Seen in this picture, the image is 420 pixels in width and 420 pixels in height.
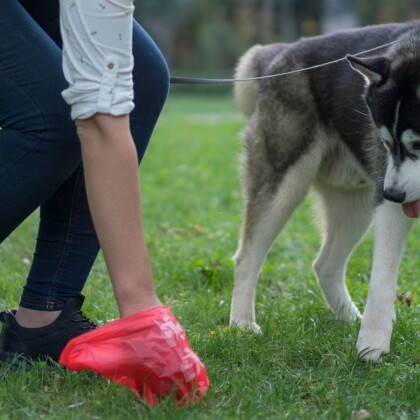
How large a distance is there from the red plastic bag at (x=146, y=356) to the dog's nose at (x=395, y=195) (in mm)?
1148

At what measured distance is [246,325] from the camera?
3.60m

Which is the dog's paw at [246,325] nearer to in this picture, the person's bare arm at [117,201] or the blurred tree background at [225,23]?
the person's bare arm at [117,201]

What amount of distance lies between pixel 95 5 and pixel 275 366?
142cm

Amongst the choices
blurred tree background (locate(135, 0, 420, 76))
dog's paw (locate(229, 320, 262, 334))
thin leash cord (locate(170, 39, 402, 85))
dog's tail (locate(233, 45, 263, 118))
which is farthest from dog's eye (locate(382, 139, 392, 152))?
blurred tree background (locate(135, 0, 420, 76))

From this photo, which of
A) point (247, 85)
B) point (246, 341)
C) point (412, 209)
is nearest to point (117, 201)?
point (246, 341)

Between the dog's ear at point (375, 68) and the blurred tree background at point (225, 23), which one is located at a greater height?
the dog's ear at point (375, 68)

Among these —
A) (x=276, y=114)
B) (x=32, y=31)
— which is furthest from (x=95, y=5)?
(x=276, y=114)

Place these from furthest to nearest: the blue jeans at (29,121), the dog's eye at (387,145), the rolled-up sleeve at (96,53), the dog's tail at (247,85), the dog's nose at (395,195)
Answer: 1. the dog's tail at (247,85)
2. the dog's eye at (387,145)
3. the dog's nose at (395,195)
4. the blue jeans at (29,121)
5. the rolled-up sleeve at (96,53)

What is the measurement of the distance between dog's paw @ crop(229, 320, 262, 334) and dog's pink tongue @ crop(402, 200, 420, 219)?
30.3 inches

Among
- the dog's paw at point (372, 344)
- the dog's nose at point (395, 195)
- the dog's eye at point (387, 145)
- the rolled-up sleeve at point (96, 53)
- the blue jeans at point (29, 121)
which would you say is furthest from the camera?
the dog's eye at point (387, 145)

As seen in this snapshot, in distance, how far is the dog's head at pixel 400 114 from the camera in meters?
3.15

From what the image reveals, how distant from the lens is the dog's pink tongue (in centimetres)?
325

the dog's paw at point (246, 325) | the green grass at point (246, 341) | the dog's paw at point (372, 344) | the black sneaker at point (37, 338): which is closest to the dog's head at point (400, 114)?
the dog's paw at point (372, 344)

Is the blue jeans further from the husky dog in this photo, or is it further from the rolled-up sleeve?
the husky dog
